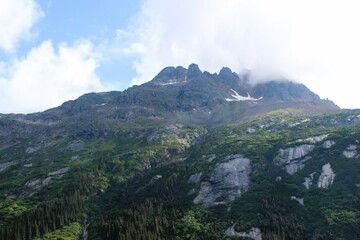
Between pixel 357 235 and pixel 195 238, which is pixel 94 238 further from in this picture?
pixel 357 235

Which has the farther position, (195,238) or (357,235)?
(195,238)

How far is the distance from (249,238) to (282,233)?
15696 mm

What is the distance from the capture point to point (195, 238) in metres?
198

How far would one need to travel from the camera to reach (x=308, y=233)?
19550cm

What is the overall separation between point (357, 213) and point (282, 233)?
3950 cm

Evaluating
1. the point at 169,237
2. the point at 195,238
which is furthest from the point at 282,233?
the point at 169,237

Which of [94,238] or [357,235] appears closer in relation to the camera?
[357,235]

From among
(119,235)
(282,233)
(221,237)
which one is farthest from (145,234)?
(282,233)

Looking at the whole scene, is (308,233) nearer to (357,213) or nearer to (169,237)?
(357,213)

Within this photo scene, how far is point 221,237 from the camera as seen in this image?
19838 cm

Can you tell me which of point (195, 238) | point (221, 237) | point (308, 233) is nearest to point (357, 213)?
point (308, 233)

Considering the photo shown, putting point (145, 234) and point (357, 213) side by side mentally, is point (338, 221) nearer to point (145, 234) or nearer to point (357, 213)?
point (357, 213)

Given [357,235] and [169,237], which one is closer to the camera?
[357,235]

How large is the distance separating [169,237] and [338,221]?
270 ft
